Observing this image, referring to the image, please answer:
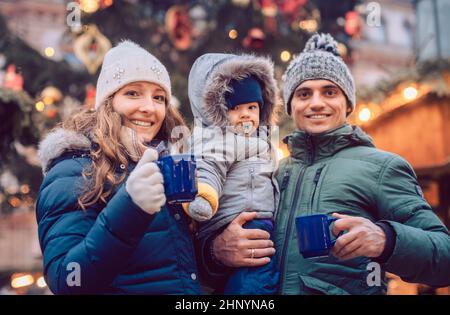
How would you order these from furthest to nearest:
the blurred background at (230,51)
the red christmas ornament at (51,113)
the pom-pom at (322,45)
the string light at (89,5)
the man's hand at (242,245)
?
the red christmas ornament at (51,113), the string light at (89,5), the blurred background at (230,51), the pom-pom at (322,45), the man's hand at (242,245)

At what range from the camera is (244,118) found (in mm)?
2371

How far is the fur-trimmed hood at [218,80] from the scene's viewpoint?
91.4 inches

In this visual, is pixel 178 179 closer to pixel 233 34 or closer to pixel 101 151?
pixel 101 151

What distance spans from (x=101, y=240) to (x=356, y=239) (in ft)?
2.92

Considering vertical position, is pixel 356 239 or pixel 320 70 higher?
pixel 320 70

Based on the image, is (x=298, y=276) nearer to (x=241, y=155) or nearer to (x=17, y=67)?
(x=241, y=155)

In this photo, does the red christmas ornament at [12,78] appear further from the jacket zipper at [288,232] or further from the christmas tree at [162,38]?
the jacket zipper at [288,232]

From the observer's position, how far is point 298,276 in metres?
2.10

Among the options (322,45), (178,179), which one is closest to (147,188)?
(178,179)

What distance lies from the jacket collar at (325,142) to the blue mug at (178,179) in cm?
82

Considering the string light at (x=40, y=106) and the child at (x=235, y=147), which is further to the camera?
the string light at (x=40, y=106)

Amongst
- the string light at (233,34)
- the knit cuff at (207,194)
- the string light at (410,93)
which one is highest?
the string light at (233,34)

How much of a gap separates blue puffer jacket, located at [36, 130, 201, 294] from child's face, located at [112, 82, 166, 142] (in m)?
0.21

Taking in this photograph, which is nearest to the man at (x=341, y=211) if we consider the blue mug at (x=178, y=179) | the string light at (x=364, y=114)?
the blue mug at (x=178, y=179)
